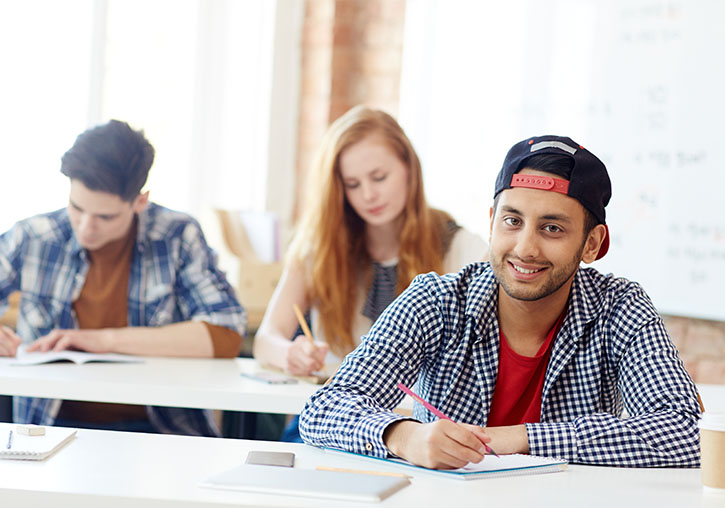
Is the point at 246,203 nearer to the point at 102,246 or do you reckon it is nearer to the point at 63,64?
the point at 63,64

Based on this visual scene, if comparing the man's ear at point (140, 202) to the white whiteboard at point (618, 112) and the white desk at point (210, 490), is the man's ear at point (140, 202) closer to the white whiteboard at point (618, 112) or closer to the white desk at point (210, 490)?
the white desk at point (210, 490)

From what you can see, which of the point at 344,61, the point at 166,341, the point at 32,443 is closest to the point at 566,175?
the point at 32,443

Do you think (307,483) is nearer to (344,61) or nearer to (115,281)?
(115,281)

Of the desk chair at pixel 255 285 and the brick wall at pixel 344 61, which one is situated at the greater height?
the brick wall at pixel 344 61

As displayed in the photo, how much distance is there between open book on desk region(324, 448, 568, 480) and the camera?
Answer: 1.27 m

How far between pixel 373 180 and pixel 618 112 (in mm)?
1058

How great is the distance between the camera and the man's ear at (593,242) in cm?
164

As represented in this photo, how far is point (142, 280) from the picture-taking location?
2.62 m

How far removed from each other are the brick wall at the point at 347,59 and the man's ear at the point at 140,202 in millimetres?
1706

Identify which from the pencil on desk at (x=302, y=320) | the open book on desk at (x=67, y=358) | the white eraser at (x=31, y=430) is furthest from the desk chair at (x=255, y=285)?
the white eraser at (x=31, y=430)

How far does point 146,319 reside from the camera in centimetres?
263

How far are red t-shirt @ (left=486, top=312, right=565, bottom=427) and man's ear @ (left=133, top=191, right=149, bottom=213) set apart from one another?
1.26 metres

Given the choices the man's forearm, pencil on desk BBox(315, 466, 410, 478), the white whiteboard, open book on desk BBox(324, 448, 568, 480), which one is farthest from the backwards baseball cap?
the white whiteboard

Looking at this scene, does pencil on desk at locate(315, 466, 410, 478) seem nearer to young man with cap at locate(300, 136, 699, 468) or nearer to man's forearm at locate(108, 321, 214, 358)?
young man with cap at locate(300, 136, 699, 468)
